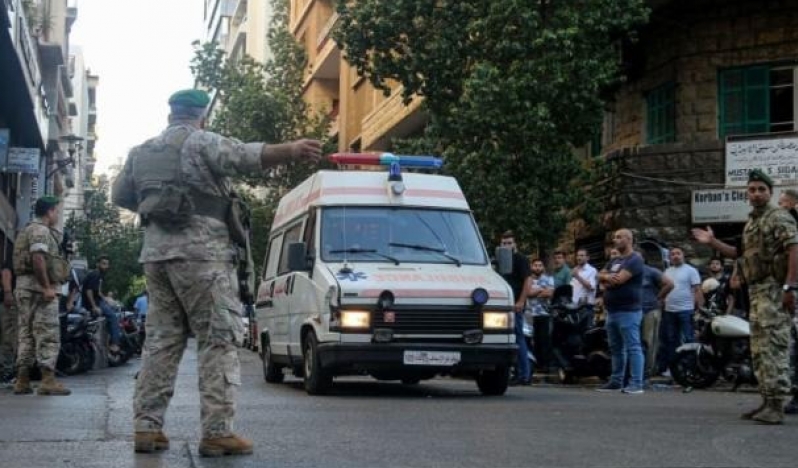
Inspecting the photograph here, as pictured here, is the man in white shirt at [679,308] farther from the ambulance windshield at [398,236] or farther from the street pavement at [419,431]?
the ambulance windshield at [398,236]

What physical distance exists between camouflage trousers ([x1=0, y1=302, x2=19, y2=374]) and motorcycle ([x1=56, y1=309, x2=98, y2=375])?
225cm

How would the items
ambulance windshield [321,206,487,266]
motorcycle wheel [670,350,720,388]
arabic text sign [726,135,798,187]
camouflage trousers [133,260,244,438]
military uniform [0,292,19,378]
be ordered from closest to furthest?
camouflage trousers [133,260,244,438], ambulance windshield [321,206,487,266], motorcycle wheel [670,350,720,388], military uniform [0,292,19,378], arabic text sign [726,135,798,187]

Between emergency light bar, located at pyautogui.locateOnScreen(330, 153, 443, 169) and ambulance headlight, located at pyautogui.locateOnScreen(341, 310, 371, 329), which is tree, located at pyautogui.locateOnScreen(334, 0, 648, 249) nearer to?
emergency light bar, located at pyautogui.locateOnScreen(330, 153, 443, 169)

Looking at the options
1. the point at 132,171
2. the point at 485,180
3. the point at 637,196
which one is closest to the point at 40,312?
the point at 132,171

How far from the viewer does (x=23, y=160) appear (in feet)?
101

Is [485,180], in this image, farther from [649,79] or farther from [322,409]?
[322,409]

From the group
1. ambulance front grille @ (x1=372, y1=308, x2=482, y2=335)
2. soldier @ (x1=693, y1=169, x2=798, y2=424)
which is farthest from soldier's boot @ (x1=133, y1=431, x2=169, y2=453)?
ambulance front grille @ (x1=372, y1=308, x2=482, y2=335)

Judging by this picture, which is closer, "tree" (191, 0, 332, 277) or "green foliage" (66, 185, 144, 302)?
"tree" (191, 0, 332, 277)

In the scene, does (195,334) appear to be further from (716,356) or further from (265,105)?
(265,105)

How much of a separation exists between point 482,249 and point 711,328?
285 centimetres

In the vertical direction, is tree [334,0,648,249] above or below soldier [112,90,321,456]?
above

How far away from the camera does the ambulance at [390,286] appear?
1195 cm

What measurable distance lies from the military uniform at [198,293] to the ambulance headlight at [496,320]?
534 cm

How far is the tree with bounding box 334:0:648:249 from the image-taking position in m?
19.1
